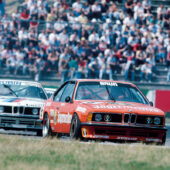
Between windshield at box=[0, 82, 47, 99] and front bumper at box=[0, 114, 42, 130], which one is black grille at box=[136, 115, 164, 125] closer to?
front bumper at box=[0, 114, 42, 130]

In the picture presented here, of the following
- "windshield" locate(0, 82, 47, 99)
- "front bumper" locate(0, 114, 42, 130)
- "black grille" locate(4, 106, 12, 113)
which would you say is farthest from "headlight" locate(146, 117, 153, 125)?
"windshield" locate(0, 82, 47, 99)

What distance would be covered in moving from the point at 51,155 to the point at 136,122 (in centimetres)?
255

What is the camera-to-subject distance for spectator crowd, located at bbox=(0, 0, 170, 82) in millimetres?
22766

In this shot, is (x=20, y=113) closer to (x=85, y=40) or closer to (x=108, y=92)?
(x=108, y=92)

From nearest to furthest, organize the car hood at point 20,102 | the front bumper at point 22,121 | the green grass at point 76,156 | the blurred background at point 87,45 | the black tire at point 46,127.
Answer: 1. the green grass at point 76,156
2. the black tire at point 46,127
3. the front bumper at point 22,121
4. the car hood at point 20,102
5. the blurred background at point 87,45

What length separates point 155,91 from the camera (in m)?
22.3

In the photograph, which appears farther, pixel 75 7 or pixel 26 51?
pixel 75 7

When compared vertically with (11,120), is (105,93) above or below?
above

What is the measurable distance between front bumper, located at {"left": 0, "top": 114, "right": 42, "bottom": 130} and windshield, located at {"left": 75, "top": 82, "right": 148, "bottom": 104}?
6.50ft

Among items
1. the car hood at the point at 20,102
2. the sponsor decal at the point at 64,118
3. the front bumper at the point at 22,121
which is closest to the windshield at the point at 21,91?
the car hood at the point at 20,102

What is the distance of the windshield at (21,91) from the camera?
42.9 ft

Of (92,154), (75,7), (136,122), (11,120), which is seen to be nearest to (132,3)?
(75,7)

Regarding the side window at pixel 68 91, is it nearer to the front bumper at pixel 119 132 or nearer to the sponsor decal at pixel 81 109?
the sponsor decal at pixel 81 109

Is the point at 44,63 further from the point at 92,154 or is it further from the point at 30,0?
the point at 92,154
